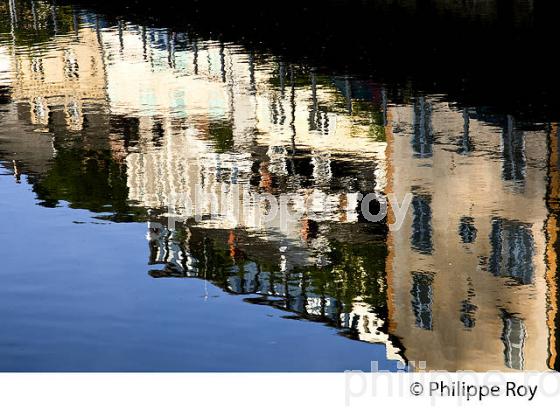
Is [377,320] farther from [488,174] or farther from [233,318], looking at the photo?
[488,174]

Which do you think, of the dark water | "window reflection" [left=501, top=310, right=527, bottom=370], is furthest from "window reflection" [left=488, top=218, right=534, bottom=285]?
"window reflection" [left=501, top=310, right=527, bottom=370]

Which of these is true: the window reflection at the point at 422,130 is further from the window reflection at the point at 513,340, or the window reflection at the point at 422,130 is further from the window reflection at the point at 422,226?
the window reflection at the point at 513,340

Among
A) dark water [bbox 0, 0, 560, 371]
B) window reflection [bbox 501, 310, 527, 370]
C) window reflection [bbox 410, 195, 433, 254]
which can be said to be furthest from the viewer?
window reflection [bbox 410, 195, 433, 254]

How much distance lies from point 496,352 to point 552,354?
1.36 m

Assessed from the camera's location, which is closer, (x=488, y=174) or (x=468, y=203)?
Result: (x=468, y=203)

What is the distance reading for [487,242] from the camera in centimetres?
2102

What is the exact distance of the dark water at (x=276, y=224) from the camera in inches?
667

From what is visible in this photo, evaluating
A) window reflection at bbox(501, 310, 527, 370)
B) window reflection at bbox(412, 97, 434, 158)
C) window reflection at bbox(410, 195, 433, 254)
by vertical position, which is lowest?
window reflection at bbox(501, 310, 527, 370)

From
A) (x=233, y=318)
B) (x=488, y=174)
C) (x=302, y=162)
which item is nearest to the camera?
(x=233, y=318)

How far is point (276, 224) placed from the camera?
2280cm

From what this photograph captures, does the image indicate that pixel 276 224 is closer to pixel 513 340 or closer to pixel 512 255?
pixel 512 255

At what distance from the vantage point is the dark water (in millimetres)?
A: 16938

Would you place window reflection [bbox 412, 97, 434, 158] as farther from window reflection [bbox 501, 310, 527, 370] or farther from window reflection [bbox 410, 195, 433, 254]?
window reflection [bbox 501, 310, 527, 370]

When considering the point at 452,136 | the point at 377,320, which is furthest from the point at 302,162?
the point at 377,320
